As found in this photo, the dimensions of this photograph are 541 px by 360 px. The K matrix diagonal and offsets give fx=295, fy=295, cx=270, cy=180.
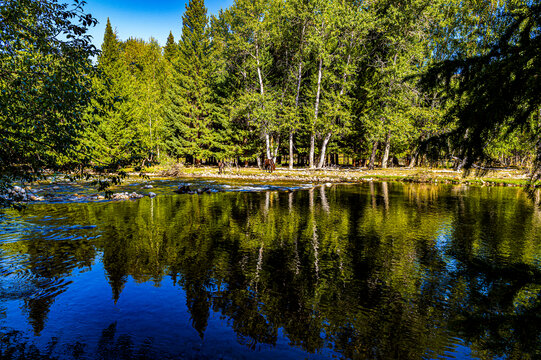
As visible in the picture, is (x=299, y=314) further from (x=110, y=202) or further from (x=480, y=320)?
(x=110, y=202)

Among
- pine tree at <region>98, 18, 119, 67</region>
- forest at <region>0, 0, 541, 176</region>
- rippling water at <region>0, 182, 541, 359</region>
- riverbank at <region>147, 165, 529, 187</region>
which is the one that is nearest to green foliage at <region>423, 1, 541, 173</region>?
forest at <region>0, 0, 541, 176</region>

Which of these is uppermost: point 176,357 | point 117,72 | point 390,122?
point 117,72

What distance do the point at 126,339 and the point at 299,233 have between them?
8036 mm

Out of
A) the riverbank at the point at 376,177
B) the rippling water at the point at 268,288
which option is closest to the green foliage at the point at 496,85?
the rippling water at the point at 268,288

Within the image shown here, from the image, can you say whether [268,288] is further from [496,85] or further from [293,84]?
[293,84]

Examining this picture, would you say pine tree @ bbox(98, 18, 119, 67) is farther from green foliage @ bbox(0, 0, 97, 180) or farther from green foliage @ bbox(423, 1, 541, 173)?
green foliage @ bbox(423, 1, 541, 173)

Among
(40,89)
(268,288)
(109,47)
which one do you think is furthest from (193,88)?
(268,288)

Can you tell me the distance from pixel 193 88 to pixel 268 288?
49.5m

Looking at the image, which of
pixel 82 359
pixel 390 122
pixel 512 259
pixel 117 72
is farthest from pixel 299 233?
pixel 117 72

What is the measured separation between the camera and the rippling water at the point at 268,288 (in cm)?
520

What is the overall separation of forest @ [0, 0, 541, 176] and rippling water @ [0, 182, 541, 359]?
3.02 m

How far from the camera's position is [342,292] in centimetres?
707

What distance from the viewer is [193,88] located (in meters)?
51.2

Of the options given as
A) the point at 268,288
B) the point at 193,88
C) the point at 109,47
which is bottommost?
the point at 268,288
